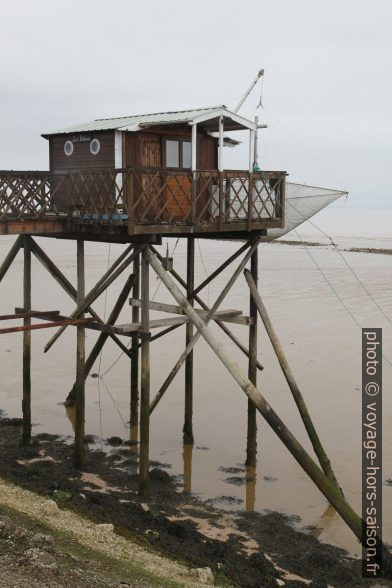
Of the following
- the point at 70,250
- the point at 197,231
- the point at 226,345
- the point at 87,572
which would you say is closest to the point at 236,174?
the point at 197,231

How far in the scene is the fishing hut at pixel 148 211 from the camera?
13742 mm

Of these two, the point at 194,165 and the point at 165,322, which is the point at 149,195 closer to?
the point at 194,165

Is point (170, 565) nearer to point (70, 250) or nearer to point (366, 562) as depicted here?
point (366, 562)

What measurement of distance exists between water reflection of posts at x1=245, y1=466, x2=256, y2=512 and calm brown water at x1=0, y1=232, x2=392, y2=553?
4cm

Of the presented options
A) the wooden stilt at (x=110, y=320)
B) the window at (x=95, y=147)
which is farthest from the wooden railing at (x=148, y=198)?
the wooden stilt at (x=110, y=320)

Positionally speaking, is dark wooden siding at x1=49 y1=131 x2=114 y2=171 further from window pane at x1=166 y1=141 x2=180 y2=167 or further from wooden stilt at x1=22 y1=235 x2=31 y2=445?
wooden stilt at x1=22 y1=235 x2=31 y2=445

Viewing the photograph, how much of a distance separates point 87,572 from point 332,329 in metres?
21.9

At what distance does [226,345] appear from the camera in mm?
26062

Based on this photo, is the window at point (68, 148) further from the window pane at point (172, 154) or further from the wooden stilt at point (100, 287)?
the wooden stilt at point (100, 287)

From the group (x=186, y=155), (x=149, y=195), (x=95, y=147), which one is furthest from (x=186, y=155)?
(x=149, y=195)

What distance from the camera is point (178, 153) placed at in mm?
15883

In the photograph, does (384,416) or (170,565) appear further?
(384,416)

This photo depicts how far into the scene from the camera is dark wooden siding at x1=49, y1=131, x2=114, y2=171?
15.3m

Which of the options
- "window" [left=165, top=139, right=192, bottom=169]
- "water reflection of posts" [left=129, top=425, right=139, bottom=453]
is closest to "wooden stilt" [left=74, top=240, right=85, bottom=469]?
"water reflection of posts" [left=129, top=425, right=139, bottom=453]
